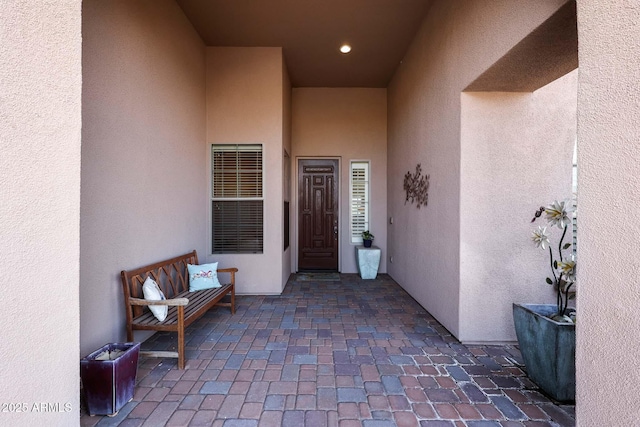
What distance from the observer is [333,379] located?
220 cm

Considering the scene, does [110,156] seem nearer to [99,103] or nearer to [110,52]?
[99,103]

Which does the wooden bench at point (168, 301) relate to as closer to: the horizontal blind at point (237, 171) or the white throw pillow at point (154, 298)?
the white throw pillow at point (154, 298)

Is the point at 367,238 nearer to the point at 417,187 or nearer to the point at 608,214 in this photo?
the point at 417,187

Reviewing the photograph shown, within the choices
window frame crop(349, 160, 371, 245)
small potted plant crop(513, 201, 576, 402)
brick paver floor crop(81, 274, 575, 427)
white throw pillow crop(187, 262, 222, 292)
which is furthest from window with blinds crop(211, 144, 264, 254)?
small potted plant crop(513, 201, 576, 402)

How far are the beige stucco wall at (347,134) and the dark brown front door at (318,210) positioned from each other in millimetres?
133

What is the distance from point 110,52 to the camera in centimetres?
236

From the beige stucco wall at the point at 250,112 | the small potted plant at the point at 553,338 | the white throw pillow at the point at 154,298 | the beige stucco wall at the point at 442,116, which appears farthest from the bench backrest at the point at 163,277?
the small potted plant at the point at 553,338

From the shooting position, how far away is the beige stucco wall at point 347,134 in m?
5.86

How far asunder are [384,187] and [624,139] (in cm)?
466

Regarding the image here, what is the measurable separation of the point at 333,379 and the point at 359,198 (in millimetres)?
4117

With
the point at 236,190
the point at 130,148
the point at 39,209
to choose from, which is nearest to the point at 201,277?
the point at 236,190

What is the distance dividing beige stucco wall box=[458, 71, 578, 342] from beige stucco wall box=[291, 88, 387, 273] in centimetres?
311

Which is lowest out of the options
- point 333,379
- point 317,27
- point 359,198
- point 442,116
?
point 333,379

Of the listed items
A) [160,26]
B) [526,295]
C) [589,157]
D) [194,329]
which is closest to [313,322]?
[194,329]
